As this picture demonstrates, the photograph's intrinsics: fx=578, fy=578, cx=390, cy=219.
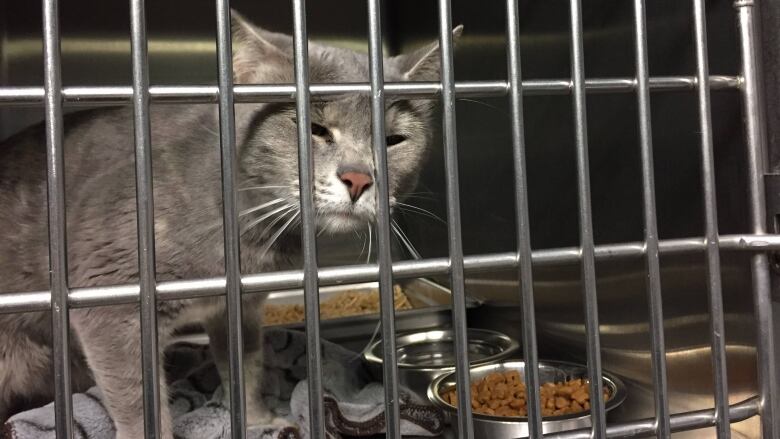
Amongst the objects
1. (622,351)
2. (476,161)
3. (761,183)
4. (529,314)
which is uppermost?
(476,161)

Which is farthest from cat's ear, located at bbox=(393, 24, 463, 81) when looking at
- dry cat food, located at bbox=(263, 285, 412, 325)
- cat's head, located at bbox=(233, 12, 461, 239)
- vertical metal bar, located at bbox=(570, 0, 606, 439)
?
dry cat food, located at bbox=(263, 285, 412, 325)

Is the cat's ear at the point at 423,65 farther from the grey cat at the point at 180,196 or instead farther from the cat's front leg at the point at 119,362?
the cat's front leg at the point at 119,362

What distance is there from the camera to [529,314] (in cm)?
56

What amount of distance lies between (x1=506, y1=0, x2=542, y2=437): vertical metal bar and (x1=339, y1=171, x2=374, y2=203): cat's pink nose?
36 cm

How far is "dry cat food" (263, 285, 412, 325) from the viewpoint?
1717mm

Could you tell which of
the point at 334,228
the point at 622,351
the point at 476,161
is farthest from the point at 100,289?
the point at 476,161

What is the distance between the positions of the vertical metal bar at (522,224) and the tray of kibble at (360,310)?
70 centimetres

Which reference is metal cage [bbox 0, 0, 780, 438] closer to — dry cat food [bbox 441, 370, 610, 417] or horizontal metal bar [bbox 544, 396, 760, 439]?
horizontal metal bar [bbox 544, 396, 760, 439]

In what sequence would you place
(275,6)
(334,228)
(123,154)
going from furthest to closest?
(275,6), (123,154), (334,228)

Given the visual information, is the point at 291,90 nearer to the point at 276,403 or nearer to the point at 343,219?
the point at 343,219

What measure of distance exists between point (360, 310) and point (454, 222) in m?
1.28

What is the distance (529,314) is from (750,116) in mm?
336

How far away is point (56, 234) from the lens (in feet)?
1.50

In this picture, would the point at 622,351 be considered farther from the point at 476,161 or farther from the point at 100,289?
the point at 100,289
